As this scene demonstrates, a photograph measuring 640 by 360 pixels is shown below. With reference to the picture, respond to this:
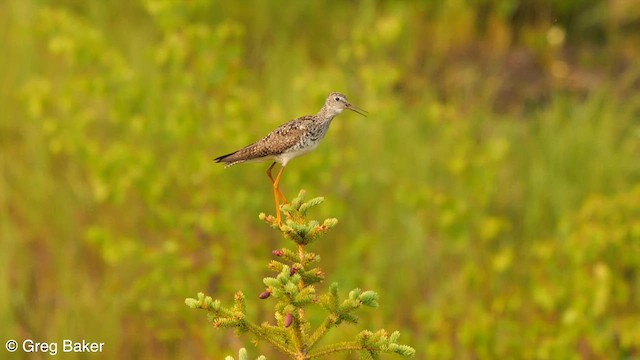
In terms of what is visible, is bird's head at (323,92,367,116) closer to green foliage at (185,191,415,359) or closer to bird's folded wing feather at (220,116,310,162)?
bird's folded wing feather at (220,116,310,162)

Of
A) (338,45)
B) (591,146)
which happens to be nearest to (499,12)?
(338,45)

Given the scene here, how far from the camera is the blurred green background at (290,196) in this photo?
10.7m

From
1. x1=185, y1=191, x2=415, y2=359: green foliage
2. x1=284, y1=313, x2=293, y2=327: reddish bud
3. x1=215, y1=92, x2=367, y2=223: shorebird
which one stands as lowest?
x1=284, y1=313, x2=293, y2=327: reddish bud

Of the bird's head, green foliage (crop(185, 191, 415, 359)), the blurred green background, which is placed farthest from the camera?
the blurred green background

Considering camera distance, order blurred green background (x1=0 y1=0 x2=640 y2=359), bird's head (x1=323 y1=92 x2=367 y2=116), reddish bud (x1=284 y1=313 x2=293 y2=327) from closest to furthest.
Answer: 1. reddish bud (x1=284 y1=313 x2=293 y2=327)
2. bird's head (x1=323 y1=92 x2=367 y2=116)
3. blurred green background (x1=0 y1=0 x2=640 y2=359)

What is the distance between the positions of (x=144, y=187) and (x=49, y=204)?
2.23 meters

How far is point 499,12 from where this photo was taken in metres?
17.2

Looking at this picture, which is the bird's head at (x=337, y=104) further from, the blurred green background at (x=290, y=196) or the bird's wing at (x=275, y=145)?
the blurred green background at (x=290, y=196)

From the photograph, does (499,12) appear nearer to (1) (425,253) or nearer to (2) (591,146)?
(2) (591,146)

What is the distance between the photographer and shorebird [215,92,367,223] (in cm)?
411

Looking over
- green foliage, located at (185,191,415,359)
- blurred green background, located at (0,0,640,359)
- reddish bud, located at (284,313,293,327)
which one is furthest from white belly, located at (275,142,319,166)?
blurred green background, located at (0,0,640,359)

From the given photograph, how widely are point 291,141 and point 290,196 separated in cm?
702

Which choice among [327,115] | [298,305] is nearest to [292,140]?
[327,115]

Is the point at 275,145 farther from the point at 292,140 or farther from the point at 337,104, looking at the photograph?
the point at 337,104
